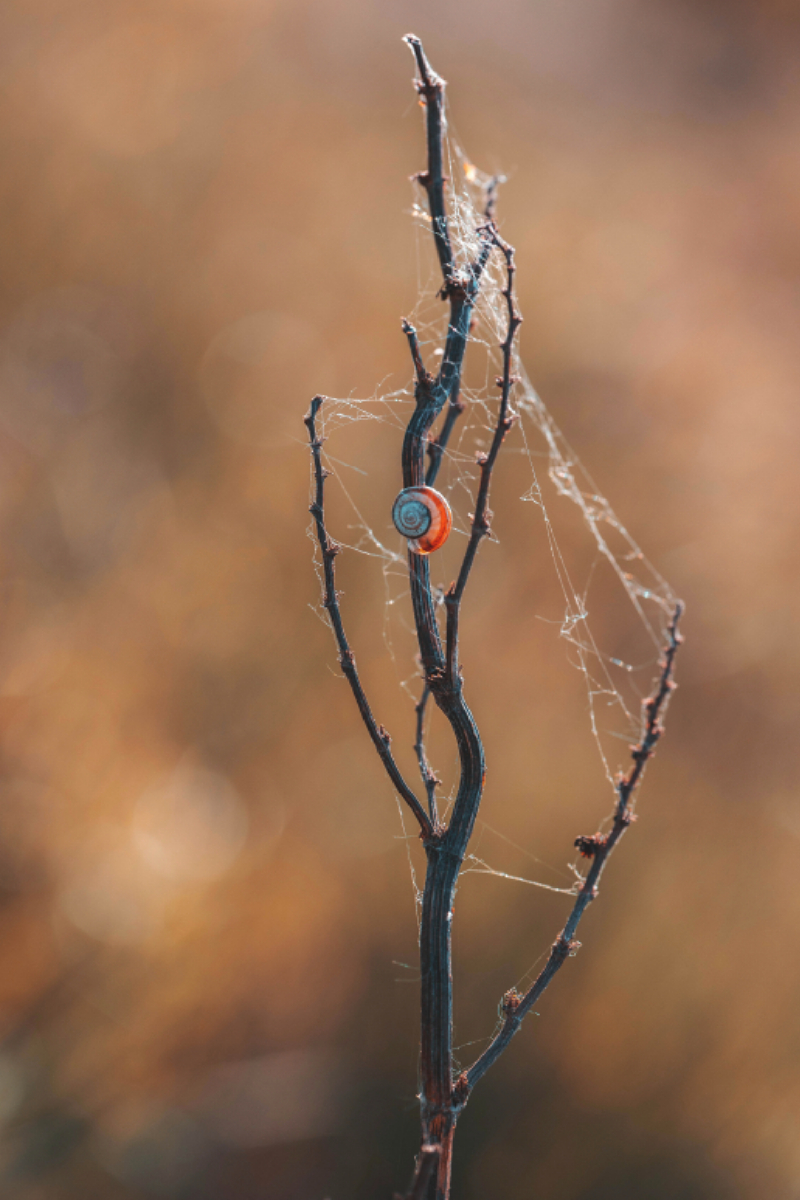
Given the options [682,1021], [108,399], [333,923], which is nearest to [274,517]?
[108,399]

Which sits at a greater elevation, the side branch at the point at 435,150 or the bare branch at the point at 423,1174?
the side branch at the point at 435,150

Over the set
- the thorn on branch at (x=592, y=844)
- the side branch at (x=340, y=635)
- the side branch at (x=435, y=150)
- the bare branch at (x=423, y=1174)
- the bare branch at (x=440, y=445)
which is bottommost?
the bare branch at (x=423, y=1174)

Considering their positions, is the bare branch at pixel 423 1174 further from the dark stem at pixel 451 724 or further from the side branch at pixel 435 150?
the side branch at pixel 435 150

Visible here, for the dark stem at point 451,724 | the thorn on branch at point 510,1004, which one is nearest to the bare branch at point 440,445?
the dark stem at point 451,724

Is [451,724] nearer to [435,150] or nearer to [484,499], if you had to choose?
[484,499]

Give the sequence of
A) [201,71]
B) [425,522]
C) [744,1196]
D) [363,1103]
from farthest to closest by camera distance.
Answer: [201,71], [363,1103], [744,1196], [425,522]

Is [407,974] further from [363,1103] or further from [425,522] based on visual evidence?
[425,522]

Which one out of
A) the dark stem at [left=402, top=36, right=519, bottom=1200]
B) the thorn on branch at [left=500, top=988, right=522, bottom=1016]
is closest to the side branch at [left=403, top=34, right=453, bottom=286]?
the dark stem at [left=402, top=36, right=519, bottom=1200]
